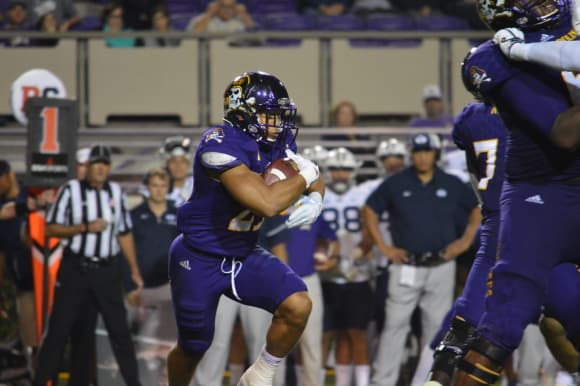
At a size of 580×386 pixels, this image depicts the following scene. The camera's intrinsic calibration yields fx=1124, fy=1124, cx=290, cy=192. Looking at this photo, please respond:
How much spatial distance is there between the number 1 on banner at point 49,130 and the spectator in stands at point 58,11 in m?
2.83

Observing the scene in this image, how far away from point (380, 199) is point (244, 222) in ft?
10.7

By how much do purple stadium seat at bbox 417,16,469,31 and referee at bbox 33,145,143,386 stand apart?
450 cm

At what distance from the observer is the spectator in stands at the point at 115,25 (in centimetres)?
1055

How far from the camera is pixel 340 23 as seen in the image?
1143 cm

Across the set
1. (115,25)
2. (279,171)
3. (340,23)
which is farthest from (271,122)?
Result: (340,23)

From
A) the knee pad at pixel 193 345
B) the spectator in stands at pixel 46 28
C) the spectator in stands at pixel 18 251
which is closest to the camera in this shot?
the knee pad at pixel 193 345

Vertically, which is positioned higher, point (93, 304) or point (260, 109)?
point (260, 109)

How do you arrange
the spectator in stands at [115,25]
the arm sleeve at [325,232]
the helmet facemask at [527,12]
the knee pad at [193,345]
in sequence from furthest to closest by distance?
the spectator in stands at [115,25] → the arm sleeve at [325,232] → the knee pad at [193,345] → the helmet facemask at [527,12]

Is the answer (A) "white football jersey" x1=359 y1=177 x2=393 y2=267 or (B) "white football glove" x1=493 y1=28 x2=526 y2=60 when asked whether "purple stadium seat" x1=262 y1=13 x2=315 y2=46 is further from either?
(B) "white football glove" x1=493 y1=28 x2=526 y2=60

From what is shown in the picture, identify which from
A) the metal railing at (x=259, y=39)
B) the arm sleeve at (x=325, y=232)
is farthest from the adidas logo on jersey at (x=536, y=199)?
the metal railing at (x=259, y=39)

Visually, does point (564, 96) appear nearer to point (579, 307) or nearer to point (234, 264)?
point (579, 307)

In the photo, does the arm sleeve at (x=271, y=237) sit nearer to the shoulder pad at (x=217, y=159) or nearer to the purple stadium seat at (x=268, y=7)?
the shoulder pad at (x=217, y=159)

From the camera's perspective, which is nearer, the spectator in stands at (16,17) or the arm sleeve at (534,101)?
the arm sleeve at (534,101)

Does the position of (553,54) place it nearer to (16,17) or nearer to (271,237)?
(271,237)
